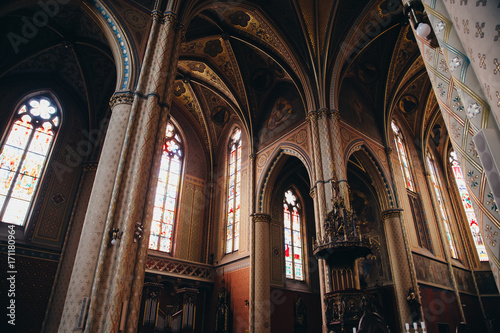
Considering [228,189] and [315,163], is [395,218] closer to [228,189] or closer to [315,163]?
[315,163]

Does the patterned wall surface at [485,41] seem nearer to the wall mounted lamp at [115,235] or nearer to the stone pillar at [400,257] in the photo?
the wall mounted lamp at [115,235]

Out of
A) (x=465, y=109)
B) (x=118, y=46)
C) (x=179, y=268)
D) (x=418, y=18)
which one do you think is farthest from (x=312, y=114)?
(x=465, y=109)

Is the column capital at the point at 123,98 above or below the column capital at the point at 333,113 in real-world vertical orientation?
below

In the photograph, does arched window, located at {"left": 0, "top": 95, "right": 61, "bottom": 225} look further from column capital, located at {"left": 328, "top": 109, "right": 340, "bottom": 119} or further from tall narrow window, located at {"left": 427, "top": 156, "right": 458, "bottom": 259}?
tall narrow window, located at {"left": 427, "top": 156, "right": 458, "bottom": 259}

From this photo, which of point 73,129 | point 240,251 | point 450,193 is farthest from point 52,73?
point 450,193

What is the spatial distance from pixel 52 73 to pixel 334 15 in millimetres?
11619

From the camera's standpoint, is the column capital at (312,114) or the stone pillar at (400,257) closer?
the stone pillar at (400,257)

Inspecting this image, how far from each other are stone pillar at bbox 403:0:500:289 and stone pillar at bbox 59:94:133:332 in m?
5.90

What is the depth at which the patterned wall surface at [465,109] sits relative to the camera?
8.97 ft

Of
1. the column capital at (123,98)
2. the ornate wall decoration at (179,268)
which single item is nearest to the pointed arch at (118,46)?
the column capital at (123,98)

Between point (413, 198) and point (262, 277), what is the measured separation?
862cm

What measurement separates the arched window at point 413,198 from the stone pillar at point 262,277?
711cm

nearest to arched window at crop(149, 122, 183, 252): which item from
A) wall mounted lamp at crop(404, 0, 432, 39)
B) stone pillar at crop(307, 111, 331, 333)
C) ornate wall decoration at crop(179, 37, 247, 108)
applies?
ornate wall decoration at crop(179, 37, 247, 108)

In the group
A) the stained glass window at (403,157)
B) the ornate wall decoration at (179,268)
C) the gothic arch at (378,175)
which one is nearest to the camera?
the ornate wall decoration at (179,268)
